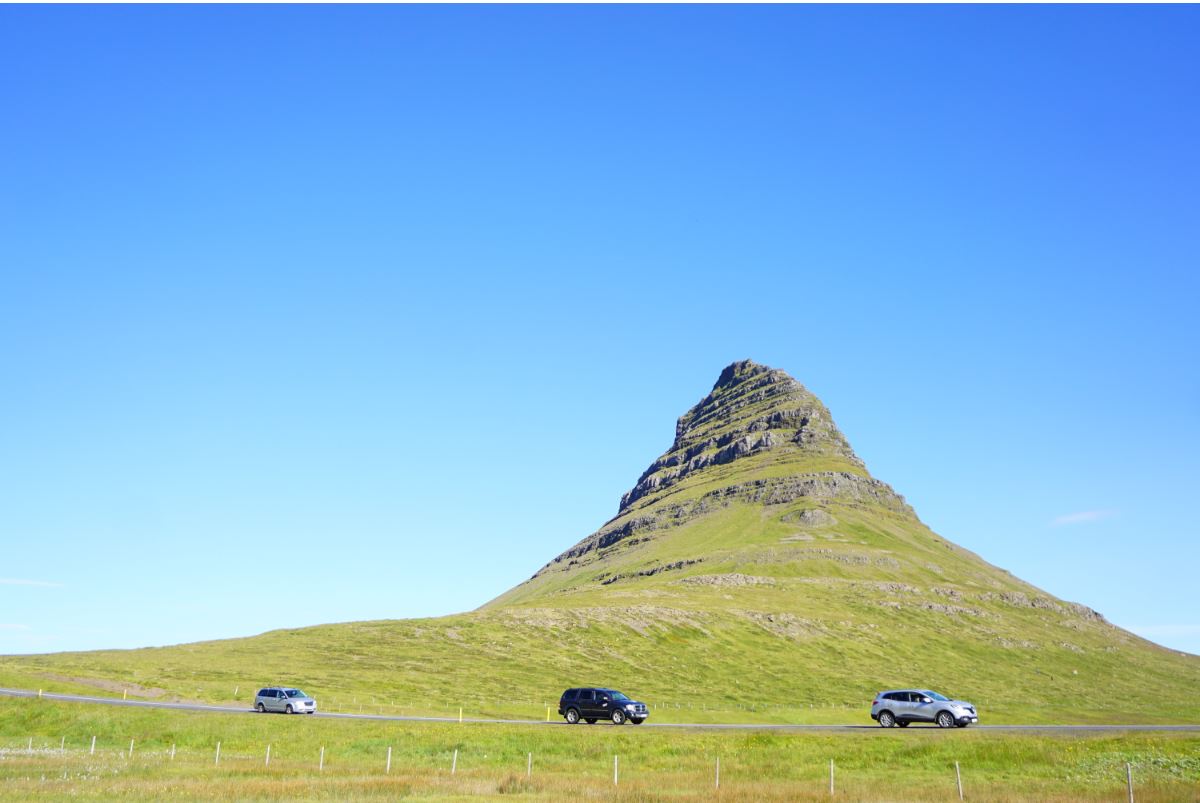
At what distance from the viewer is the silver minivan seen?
6969 cm

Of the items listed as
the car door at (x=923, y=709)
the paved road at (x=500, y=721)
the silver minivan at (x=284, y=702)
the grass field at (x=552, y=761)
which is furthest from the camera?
the silver minivan at (x=284, y=702)

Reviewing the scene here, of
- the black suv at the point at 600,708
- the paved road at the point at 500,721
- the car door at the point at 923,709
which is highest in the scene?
the car door at the point at 923,709

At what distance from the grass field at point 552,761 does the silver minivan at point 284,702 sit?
12.2ft

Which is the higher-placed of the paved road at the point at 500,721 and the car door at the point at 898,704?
the car door at the point at 898,704

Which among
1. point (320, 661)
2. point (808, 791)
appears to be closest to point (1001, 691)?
point (320, 661)

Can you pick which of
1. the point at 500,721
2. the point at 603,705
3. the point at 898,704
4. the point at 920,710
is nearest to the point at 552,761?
the point at 603,705

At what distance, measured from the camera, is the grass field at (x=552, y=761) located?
38.5m

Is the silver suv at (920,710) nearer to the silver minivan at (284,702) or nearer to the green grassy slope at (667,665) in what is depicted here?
the green grassy slope at (667,665)

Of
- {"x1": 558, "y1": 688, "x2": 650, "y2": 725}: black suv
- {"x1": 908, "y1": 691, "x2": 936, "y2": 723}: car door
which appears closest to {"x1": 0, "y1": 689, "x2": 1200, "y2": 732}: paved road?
{"x1": 908, "y1": 691, "x2": 936, "y2": 723}: car door

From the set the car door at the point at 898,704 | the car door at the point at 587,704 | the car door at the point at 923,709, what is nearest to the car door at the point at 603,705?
the car door at the point at 587,704

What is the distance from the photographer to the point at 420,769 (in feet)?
153

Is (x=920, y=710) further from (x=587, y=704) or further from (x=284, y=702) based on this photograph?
(x=284, y=702)

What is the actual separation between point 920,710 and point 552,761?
25.8 metres

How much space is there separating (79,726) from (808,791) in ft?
168
